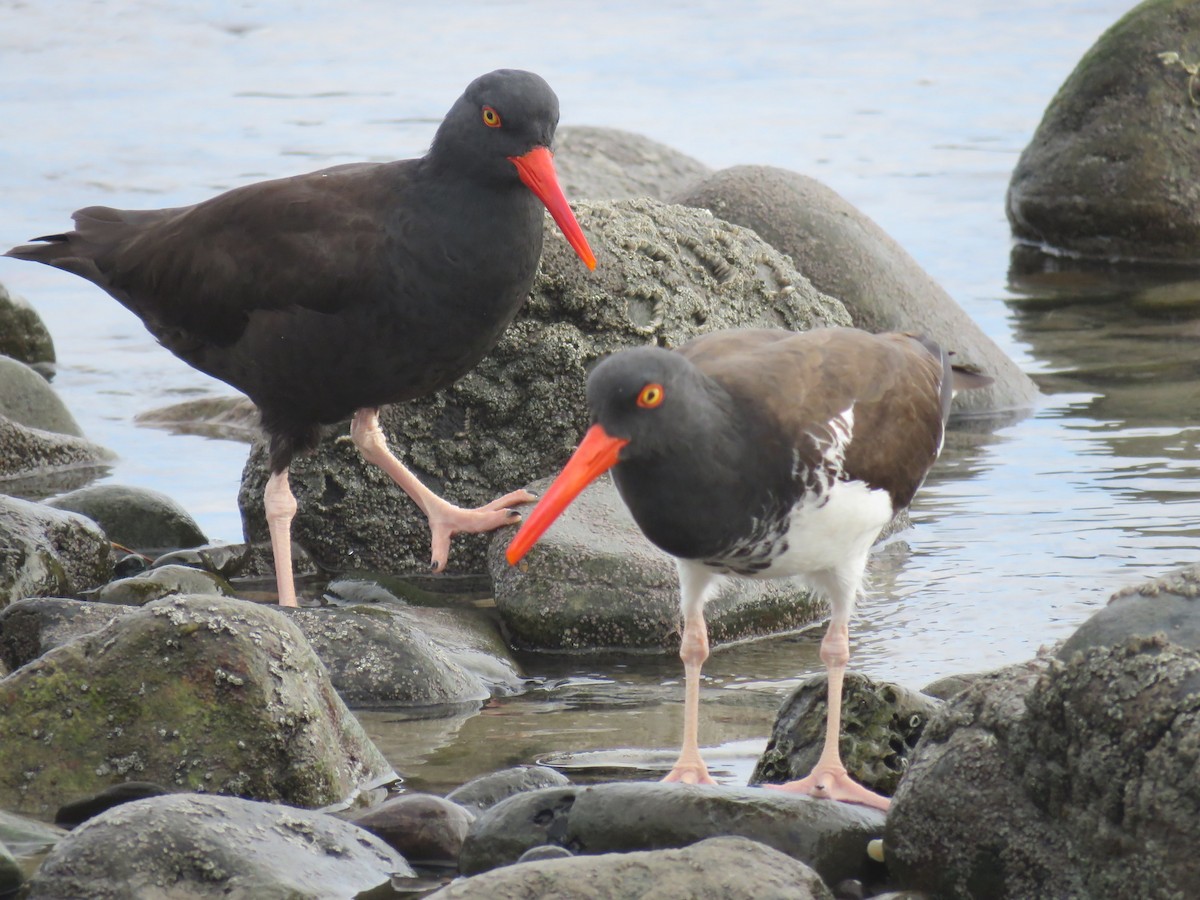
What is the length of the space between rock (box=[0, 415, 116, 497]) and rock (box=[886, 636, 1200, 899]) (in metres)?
5.27

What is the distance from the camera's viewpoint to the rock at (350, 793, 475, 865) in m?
4.37

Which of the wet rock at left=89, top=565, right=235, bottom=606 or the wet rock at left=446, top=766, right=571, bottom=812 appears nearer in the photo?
the wet rock at left=446, top=766, right=571, bottom=812

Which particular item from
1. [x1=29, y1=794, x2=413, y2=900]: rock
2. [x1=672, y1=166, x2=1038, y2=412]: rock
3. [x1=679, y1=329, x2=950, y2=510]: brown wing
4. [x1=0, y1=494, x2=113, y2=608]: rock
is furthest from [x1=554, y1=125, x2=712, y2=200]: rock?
[x1=29, y1=794, x2=413, y2=900]: rock

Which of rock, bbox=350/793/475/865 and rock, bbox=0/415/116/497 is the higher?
rock, bbox=350/793/475/865

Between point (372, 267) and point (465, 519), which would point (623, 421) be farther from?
point (465, 519)

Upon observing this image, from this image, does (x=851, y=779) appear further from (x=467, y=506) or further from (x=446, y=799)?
(x=467, y=506)

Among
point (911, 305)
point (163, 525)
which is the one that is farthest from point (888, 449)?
point (911, 305)

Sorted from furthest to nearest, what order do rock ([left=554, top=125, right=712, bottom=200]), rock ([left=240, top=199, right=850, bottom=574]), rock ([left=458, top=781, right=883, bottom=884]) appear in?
rock ([left=554, top=125, right=712, bottom=200]), rock ([left=240, top=199, right=850, bottom=574]), rock ([left=458, top=781, right=883, bottom=884])

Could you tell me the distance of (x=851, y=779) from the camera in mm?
4609

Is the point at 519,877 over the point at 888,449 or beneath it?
beneath

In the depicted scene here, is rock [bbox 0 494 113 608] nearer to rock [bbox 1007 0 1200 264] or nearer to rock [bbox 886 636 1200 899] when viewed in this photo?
rock [bbox 886 636 1200 899]

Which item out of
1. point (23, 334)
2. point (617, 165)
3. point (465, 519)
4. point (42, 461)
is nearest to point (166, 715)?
point (465, 519)

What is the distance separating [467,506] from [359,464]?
46 cm

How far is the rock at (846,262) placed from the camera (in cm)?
940
